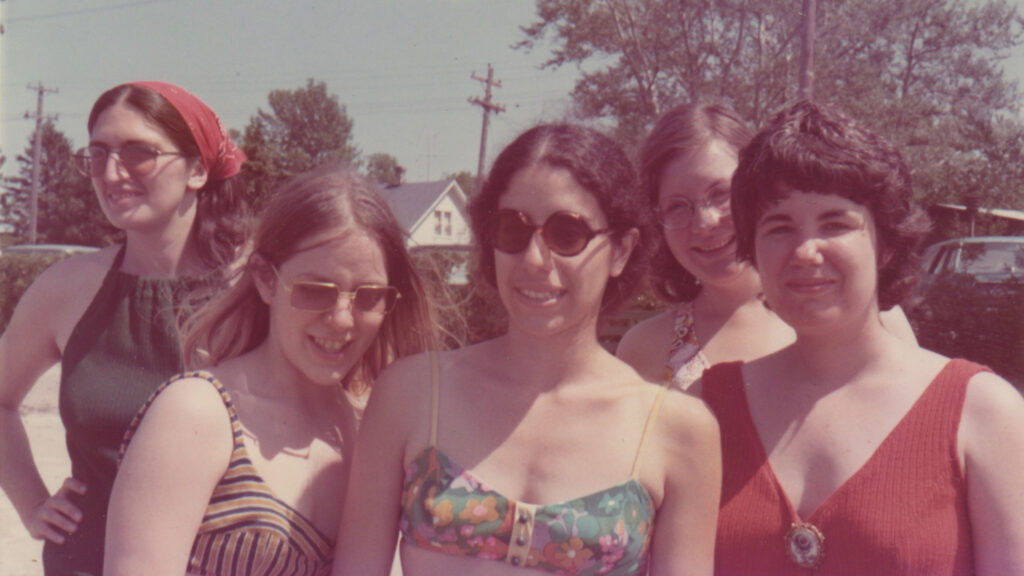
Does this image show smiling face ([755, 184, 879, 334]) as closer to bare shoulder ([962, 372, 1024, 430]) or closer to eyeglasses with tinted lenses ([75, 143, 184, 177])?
bare shoulder ([962, 372, 1024, 430])

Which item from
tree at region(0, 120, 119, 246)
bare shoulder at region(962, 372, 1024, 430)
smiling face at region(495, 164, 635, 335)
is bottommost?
tree at region(0, 120, 119, 246)

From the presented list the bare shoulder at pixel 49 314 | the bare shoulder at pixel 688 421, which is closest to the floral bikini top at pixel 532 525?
the bare shoulder at pixel 688 421

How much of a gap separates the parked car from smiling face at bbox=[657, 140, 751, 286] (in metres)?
8.00

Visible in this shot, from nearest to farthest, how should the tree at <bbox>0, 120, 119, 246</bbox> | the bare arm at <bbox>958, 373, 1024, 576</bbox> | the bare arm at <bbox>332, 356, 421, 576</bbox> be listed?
the bare arm at <bbox>958, 373, 1024, 576</bbox> → the bare arm at <bbox>332, 356, 421, 576</bbox> → the tree at <bbox>0, 120, 119, 246</bbox>

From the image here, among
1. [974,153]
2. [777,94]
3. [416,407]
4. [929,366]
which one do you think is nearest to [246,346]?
[416,407]

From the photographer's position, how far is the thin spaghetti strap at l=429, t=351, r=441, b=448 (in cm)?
218

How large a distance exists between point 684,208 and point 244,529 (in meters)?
1.61

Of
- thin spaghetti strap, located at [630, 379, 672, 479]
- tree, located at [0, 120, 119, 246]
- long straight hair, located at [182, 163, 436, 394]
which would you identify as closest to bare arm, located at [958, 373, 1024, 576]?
thin spaghetti strap, located at [630, 379, 672, 479]

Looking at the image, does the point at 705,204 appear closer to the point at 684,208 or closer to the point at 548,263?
the point at 684,208

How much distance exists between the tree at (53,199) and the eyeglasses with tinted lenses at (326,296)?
177ft

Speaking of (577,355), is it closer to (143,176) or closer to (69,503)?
(143,176)

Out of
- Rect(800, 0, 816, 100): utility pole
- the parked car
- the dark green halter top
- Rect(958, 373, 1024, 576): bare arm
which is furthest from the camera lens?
Rect(800, 0, 816, 100): utility pole

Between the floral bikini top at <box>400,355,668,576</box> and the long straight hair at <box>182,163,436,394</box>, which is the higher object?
the long straight hair at <box>182,163,436,394</box>

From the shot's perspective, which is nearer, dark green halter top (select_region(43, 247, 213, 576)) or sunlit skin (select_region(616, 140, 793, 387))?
dark green halter top (select_region(43, 247, 213, 576))
